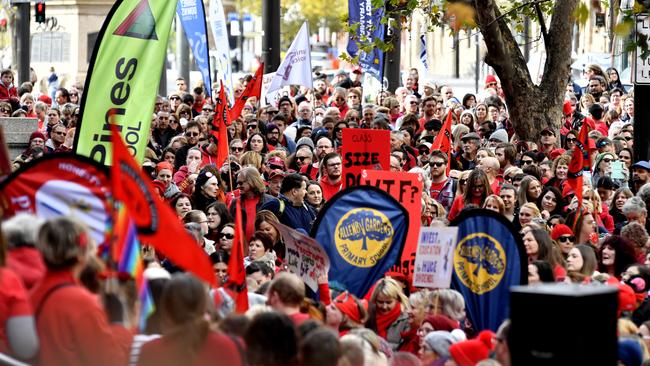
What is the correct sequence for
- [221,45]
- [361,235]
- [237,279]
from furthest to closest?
[221,45] → [361,235] → [237,279]

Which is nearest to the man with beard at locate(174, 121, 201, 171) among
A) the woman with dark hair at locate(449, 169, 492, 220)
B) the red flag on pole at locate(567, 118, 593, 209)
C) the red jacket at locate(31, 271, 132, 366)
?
the woman with dark hair at locate(449, 169, 492, 220)

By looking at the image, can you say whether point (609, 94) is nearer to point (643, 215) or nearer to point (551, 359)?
point (643, 215)

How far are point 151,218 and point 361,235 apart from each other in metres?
3.37

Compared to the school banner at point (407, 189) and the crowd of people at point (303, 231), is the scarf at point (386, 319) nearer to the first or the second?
the crowd of people at point (303, 231)

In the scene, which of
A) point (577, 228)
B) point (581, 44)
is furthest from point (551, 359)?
point (581, 44)

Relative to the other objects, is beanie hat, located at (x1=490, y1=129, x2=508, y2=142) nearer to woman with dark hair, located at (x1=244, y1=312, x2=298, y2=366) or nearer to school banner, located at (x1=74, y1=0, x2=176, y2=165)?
school banner, located at (x1=74, y1=0, x2=176, y2=165)

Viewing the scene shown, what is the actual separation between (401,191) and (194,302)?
525 cm

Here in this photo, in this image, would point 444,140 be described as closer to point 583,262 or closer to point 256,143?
point 256,143

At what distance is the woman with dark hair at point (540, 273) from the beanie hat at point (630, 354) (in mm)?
1486

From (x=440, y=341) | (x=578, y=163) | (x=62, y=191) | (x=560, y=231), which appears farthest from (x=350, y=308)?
(x=578, y=163)

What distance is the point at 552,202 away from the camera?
43.5 ft

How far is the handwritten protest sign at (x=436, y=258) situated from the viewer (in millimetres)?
9016

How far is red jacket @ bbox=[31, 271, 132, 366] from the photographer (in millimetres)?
6156

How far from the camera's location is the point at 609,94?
2442 cm
